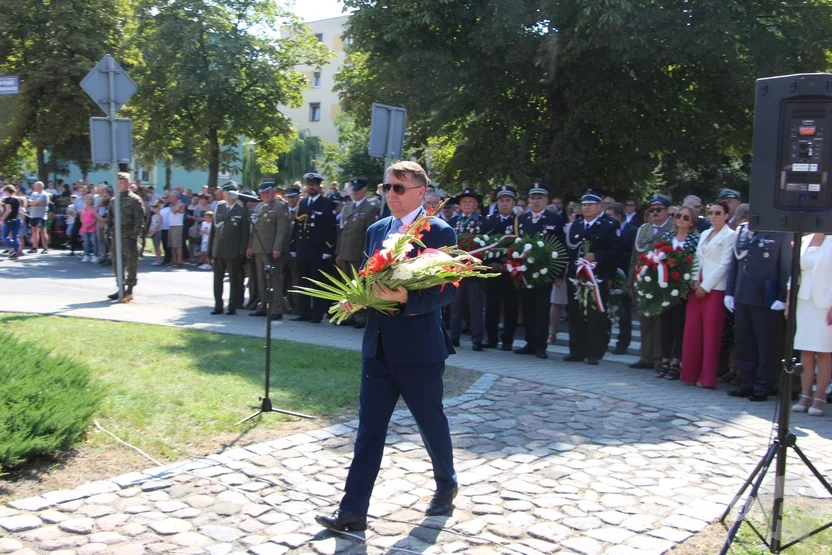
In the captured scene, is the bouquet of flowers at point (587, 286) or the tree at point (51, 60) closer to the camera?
the bouquet of flowers at point (587, 286)

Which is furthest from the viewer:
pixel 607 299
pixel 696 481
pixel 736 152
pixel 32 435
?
pixel 736 152

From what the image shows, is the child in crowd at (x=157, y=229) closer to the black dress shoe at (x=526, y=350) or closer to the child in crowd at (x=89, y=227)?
the child in crowd at (x=89, y=227)

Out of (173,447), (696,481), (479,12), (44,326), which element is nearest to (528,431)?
(696,481)

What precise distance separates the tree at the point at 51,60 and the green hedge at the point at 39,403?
25398 millimetres

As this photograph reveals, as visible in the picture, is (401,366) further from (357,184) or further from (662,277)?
(357,184)

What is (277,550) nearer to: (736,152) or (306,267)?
(306,267)

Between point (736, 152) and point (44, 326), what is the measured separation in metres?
16.4

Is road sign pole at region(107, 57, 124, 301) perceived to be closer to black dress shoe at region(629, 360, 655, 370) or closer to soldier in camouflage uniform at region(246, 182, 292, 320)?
soldier in camouflage uniform at region(246, 182, 292, 320)

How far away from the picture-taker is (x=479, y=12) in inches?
700

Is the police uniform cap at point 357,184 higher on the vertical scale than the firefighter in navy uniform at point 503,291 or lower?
higher

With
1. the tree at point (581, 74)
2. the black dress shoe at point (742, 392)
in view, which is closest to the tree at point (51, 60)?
the tree at point (581, 74)

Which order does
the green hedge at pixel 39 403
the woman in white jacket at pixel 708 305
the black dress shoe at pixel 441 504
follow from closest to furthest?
1. the black dress shoe at pixel 441 504
2. the green hedge at pixel 39 403
3. the woman in white jacket at pixel 708 305

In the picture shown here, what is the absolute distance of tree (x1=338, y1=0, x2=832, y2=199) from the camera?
16734mm

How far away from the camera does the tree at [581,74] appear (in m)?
16.7
